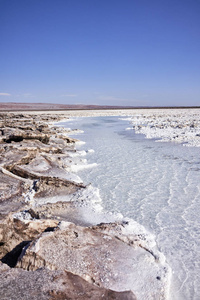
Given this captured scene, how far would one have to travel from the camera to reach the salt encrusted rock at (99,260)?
89.1 inches

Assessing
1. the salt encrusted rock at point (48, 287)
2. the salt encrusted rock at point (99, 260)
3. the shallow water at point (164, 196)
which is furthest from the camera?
the shallow water at point (164, 196)

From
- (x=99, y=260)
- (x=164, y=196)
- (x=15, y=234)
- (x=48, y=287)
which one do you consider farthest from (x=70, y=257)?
(x=164, y=196)

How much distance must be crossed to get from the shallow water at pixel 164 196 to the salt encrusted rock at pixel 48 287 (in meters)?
0.74

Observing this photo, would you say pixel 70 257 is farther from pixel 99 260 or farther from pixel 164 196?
pixel 164 196

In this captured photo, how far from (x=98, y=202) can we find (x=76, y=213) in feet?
2.21

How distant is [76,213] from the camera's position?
3.79m

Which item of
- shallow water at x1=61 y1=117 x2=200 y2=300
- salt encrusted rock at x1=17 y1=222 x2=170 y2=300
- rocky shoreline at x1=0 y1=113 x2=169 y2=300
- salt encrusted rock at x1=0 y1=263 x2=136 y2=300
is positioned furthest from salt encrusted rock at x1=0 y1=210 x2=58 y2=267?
shallow water at x1=61 y1=117 x2=200 y2=300

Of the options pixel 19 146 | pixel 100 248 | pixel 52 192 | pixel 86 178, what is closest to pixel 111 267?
pixel 100 248

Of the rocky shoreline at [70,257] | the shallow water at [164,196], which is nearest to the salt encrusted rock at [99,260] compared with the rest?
the rocky shoreline at [70,257]

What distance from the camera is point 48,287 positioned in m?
1.98

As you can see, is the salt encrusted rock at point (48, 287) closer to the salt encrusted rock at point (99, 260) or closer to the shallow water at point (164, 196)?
the salt encrusted rock at point (99, 260)

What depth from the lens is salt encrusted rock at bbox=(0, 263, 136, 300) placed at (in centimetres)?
189

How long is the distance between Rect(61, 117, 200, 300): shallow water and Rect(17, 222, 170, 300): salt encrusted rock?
24 cm

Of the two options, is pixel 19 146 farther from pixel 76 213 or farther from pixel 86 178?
pixel 76 213
